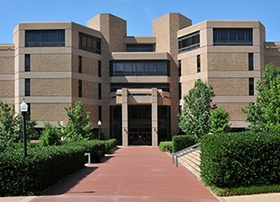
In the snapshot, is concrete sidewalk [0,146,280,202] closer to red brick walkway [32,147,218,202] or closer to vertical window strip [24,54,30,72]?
red brick walkway [32,147,218,202]

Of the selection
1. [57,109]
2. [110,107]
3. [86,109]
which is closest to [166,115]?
[110,107]

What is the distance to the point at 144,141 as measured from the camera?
50.9 metres

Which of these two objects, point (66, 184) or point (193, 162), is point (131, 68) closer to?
point (193, 162)

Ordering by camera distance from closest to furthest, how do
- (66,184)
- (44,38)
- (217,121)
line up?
(66,184)
(217,121)
(44,38)

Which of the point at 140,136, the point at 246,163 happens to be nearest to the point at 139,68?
the point at 140,136

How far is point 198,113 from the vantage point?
107 feet

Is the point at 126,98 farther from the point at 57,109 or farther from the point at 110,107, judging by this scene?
the point at 57,109

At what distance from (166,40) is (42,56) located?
57.1ft

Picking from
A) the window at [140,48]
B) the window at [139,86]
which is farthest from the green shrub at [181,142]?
the window at [140,48]

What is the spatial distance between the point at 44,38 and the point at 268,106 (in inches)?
1296

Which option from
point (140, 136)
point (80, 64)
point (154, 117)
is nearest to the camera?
point (80, 64)

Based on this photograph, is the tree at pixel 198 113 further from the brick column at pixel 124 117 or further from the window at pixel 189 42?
the brick column at pixel 124 117

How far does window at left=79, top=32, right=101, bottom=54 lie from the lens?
47.6 meters

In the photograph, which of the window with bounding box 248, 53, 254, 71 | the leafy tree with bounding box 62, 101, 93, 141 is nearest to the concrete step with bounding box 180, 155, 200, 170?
the leafy tree with bounding box 62, 101, 93, 141
